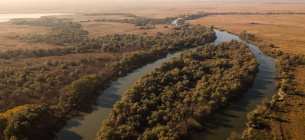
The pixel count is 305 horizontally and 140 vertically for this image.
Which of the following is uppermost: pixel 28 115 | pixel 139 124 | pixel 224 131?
pixel 28 115

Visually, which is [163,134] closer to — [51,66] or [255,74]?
[255,74]

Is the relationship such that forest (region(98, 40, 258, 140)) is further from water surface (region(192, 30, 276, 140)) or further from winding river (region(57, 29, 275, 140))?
winding river (region(57, 29, 275, 140))

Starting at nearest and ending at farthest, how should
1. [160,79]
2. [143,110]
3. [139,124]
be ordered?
[139,124]
[143,110]
[160,79]

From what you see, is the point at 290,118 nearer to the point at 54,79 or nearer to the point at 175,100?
the point at 175,100

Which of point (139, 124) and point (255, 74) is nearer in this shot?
point (139, 124)

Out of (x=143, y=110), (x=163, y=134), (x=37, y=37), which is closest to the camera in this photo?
(x=163, y=134)

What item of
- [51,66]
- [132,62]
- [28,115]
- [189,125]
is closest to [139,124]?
[189,125]
